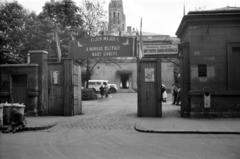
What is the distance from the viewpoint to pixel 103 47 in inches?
558

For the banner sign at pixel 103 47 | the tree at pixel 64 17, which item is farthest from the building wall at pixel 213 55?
the tree at pixel 64 17

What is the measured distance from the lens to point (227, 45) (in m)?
12.9

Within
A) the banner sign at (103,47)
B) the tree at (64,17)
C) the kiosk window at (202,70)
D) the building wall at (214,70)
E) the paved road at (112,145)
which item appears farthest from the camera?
the tree at (64,17)

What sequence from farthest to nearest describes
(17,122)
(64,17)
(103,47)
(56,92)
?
(64,17)
(56,92)
(103,47)
(17,122)

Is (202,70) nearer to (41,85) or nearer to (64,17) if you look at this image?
(41,85)

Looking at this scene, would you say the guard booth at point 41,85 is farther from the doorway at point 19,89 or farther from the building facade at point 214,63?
the building facade at point 214,63

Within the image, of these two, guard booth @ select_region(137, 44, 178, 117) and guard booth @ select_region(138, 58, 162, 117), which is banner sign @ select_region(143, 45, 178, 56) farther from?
guard booth @ select_region(138, 58, 162, 117)

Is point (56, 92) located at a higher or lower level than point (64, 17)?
lower

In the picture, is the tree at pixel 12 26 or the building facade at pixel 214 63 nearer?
the building facade at pixel 214 63

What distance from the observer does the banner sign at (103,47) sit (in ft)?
46.0

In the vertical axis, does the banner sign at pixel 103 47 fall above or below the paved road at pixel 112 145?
above

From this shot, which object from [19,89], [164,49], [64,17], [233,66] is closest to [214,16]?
[233,66]

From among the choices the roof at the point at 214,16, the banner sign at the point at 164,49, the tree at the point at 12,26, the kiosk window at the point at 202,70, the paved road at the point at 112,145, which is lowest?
the paved road at the point at 112,145

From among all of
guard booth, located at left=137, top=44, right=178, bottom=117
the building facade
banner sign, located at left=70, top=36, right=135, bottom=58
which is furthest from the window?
banner sign, located at left=70, top=36, right=135, bottom=58
